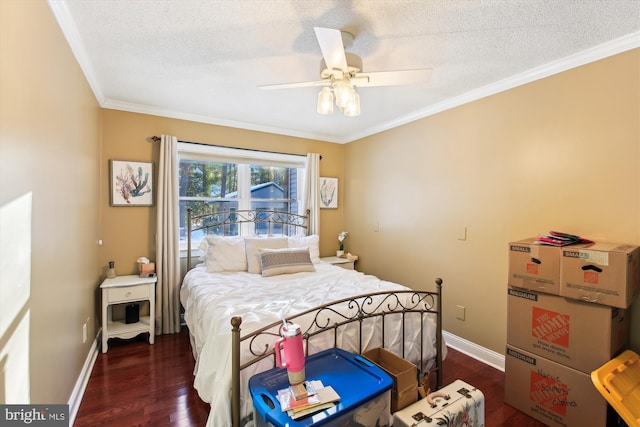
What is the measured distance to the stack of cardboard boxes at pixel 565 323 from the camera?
1.75m

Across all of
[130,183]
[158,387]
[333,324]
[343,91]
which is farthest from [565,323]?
[130,183]

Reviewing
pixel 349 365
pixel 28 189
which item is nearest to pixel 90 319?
pixel 28 189

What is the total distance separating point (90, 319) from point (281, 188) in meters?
2.60

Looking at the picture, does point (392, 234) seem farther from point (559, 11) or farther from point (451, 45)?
point (559, 11)

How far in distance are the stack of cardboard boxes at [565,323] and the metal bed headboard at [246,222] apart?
2756mm

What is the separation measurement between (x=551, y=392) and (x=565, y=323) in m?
0.48

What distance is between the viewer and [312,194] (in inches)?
168

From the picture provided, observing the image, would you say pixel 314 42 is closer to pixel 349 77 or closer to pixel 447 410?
pixel 349 77

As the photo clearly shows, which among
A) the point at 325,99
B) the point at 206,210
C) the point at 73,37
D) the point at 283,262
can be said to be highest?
the point at 73,37

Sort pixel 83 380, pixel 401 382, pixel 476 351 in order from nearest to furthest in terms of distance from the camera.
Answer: pixel 401 382 → pixel 83 380 → pixel 476 351

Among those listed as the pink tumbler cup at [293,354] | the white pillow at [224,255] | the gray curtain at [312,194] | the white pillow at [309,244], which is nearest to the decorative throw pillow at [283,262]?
the white pillow at [224,255]

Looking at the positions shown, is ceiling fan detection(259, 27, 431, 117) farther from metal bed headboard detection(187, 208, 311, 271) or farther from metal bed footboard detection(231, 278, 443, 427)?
metal bed headboard detection(187, 208, 311, 271)

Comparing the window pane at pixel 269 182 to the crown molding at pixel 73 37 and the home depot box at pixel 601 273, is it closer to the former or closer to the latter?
the crown molding at pixel 73 37

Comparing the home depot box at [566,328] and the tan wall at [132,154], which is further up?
the tan wall at [132,154]
